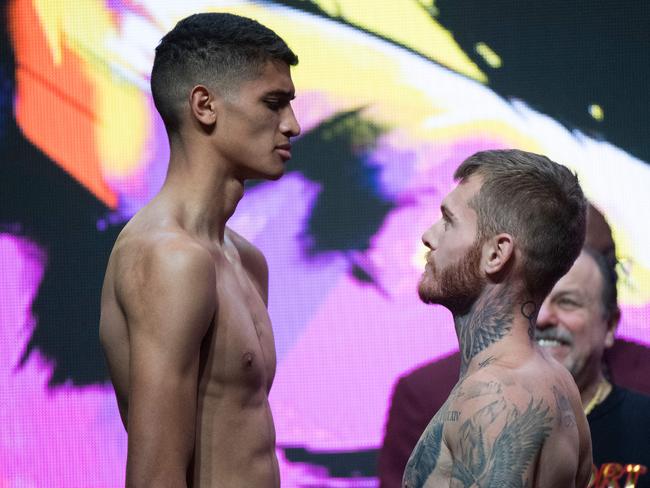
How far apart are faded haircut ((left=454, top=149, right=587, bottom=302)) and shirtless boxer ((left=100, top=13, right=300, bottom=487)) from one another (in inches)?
19.6

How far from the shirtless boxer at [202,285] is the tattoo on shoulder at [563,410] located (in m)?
0.58

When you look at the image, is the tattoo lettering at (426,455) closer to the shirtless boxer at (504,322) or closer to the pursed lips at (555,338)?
the shirtless boxer at (504,322)

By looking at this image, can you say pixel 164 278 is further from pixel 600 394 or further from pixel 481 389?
pixel 600 394

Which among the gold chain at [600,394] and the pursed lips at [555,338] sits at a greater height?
the pursed lips at [555,338]

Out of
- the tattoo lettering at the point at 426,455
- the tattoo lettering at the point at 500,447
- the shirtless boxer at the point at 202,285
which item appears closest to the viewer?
the tattoo lettering at the point at 500,447

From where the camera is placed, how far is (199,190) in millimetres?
2088

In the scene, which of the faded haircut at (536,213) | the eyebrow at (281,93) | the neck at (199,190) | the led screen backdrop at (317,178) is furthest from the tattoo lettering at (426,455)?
the led screen backdrop at (317,178)

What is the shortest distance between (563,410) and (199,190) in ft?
2.68

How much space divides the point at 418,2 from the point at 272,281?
1031mm

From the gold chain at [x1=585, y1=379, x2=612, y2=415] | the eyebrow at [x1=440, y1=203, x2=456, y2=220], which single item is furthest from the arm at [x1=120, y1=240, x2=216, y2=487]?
the gold chain at [x1=585, y1=379, x2=612, y2=415]

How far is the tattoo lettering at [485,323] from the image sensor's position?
180 cm

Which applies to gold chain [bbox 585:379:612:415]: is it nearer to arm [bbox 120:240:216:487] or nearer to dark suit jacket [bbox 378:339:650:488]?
dark suit jacket [bbox 378:339:650:488]

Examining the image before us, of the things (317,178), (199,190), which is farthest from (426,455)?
(317,178)

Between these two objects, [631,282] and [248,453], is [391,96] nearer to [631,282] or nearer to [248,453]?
[631,282]
